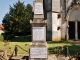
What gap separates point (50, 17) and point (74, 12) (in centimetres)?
362

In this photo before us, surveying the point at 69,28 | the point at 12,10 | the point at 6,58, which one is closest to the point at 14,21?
the point at 12,10

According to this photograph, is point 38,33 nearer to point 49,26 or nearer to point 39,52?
point 39,52

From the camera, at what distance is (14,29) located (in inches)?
1625

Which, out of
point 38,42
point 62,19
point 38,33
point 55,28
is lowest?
point 38,42

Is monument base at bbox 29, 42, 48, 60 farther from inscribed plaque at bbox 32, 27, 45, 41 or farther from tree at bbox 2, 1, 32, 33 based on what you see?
tree at bbox 2, 1, 32, 33

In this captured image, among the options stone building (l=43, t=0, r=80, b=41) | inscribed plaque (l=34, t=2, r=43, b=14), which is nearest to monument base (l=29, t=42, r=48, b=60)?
inscribed plaque (l=34, t=2, r=43, b=14)

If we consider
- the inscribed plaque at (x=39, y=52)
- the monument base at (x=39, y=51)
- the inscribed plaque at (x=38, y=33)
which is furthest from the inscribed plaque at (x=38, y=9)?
the inscribed plaque at (x=39, y=52)

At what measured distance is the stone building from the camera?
24.7 metres

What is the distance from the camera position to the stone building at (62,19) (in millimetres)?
24703

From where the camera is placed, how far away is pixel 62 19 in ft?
83.9

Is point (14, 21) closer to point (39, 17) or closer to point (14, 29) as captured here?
point (14, 29)

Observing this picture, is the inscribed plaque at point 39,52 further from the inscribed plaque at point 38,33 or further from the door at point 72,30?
the door at point 72,30

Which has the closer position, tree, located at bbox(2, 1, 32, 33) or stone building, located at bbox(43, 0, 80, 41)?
stone building, located at bbox(43, 0, 80, 41)

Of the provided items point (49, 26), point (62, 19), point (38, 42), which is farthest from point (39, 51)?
point (62, 19)
